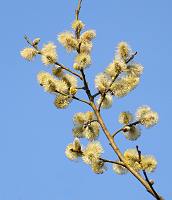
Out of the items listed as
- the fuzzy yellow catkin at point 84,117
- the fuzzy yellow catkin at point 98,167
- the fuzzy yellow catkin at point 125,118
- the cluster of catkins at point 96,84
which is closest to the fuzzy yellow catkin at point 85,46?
the cluster of catkins at point 96,84

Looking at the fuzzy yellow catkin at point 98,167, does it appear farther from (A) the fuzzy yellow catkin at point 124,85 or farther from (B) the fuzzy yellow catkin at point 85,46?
(B) the fuzzy yellow catkin at point 85,46

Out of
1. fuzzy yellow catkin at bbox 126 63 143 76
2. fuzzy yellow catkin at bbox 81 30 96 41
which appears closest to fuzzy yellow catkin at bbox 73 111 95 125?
fuzzy yellow catkin at bbox 126 63 143 76

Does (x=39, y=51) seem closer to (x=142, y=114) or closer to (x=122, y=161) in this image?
(x=142, y=114)

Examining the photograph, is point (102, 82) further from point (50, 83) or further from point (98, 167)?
point (98, 167)

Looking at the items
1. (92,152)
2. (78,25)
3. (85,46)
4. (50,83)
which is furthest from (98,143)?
(78,25)

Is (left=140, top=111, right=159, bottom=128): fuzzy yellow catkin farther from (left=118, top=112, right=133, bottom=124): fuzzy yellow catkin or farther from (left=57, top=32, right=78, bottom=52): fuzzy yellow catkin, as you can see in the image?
(left=57, top=32, right=78, bottom=52): fuzzy yellow catkin

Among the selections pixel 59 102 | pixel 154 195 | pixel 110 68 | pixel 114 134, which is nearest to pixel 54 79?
pixel 59 102

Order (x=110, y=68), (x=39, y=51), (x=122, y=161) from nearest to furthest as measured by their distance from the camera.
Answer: (x=122, y=161) < (x=110, y=68) < (x=39, y=51)
